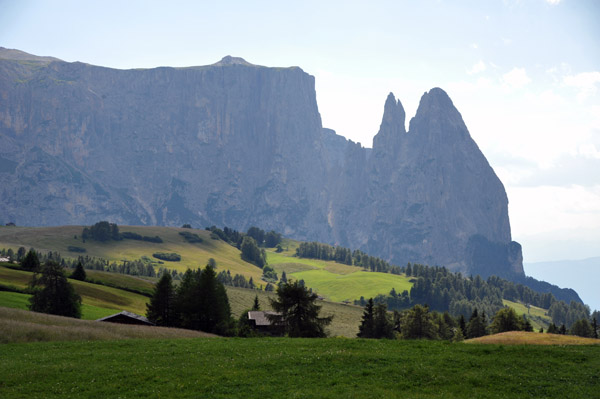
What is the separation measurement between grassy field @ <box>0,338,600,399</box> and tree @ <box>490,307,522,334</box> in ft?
225

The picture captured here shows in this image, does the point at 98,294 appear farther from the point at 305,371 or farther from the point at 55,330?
the point at 305,371

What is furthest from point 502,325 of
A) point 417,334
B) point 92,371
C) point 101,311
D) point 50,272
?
point 92,371

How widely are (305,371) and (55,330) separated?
24640 mm

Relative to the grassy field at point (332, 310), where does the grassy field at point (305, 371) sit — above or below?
above

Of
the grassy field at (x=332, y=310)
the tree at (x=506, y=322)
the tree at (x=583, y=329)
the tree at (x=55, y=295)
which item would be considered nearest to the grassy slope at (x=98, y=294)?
the tree at (x=55, y=295)

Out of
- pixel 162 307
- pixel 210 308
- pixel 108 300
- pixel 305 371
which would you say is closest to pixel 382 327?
pixel 210 308

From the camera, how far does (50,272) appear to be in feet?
228

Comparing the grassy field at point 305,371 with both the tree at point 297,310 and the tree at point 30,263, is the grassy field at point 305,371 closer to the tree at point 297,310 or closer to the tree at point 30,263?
the tree at point 297,310

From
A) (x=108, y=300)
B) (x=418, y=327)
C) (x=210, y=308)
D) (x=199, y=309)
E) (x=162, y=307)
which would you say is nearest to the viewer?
(x=199, y=309)

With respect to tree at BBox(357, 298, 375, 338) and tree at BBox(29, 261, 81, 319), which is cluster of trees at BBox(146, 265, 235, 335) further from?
tree at BBox(357, 298, 375, 338)

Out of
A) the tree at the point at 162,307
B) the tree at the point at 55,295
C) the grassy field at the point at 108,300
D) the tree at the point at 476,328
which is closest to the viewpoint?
the tree at the point at 55,295

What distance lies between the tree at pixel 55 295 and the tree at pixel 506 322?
249 feet

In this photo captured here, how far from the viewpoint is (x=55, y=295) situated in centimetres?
6906

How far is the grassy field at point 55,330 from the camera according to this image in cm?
3825
